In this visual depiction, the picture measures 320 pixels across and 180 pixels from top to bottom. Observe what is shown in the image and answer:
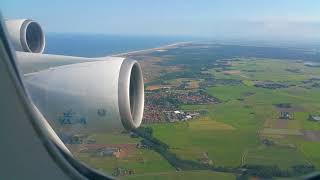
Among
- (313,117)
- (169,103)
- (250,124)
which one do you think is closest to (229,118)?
(250,124)

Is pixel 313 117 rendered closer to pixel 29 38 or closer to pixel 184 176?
pixel 184 176

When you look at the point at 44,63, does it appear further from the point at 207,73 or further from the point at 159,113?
the point at 207,73

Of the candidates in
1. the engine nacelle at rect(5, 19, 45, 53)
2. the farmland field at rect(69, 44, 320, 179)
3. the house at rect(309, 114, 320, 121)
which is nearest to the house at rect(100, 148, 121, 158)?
the farmland field at rect(69, 44, 320, 179)

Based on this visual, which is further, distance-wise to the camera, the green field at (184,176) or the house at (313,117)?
the house at (313,117)

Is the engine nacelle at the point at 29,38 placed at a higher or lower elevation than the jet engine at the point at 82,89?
higher

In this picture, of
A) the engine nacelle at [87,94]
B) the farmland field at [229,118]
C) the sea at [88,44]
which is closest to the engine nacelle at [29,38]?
the sea at [88,44]

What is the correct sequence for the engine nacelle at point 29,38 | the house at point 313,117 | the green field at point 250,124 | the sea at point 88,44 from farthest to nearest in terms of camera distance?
1. the house at point 313,117
2. the green field at point 250,124
3. the engine nacelle at point 29,38
4. the sea at point 88,44

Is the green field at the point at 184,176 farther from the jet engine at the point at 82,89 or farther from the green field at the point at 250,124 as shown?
the jet engine at the point at 82,89

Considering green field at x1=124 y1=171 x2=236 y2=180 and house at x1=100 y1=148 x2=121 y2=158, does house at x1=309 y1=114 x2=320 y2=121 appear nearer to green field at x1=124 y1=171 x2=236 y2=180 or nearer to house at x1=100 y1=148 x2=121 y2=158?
green field at x1=124 y1=171 x2=236 y2=180
